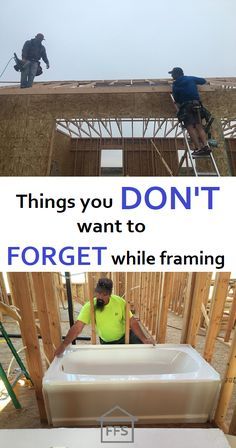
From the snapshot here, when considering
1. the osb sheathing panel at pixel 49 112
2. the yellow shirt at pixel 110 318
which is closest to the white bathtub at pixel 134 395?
the yellow shirt at pixel 110 318

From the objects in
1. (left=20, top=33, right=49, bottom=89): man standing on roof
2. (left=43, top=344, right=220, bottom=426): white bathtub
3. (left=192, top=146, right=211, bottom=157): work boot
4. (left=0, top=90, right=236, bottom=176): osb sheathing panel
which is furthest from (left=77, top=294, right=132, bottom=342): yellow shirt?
(left=20, top=33, right=49, bottom=89): man standing on roof

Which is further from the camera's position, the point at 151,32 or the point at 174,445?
the point at 151,32

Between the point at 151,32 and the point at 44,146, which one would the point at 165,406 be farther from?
the point at 151,32

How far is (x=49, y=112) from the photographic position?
3807 mm

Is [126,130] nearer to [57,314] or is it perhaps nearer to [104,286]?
[104,286]

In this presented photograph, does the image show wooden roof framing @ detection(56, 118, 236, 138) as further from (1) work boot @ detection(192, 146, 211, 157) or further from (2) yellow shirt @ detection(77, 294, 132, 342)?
(2) yellow shirt @ detection(77, 294, 132, 342)

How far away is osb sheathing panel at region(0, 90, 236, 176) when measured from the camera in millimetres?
3531

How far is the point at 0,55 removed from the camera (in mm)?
13297

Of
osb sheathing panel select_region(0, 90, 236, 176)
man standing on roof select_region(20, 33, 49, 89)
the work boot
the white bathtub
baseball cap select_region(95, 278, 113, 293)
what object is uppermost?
man standing on roof select_region(20, 33, 49, 89)

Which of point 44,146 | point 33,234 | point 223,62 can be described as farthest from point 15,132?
point 223,62

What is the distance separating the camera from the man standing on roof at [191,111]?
3.78 meters

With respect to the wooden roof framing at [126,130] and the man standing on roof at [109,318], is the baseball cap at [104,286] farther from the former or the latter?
the wooden roof framing at [126,130]

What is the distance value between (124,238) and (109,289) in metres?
1.02

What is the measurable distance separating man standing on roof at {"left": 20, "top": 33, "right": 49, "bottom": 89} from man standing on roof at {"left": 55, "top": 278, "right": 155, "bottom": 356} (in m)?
3.88
